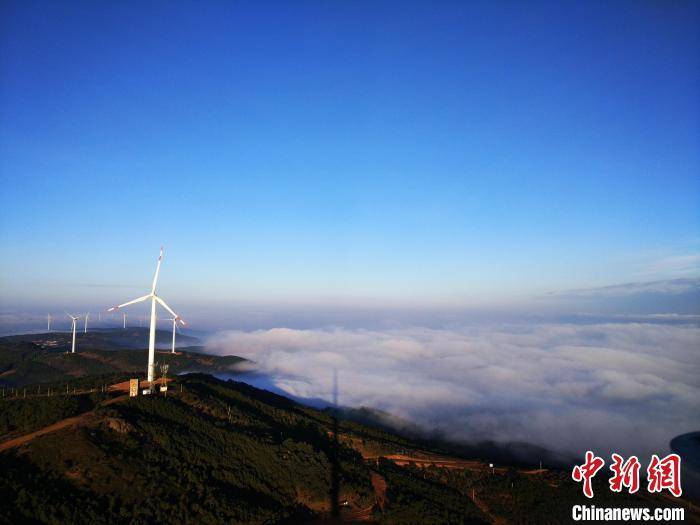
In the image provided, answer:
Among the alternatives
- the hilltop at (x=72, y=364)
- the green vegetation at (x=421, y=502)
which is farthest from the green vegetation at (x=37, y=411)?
the hilltop at (x=72, y=364)

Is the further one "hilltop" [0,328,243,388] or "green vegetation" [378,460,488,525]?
"hilltop" [0,328,243,388]

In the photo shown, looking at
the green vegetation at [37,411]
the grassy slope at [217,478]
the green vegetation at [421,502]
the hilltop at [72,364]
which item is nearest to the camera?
the grassy slope at [217,478]

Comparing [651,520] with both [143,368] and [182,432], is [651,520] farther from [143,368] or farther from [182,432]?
[143,368]

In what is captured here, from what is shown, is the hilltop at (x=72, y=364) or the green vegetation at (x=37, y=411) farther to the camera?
the hilltop at (x=72, y=364)

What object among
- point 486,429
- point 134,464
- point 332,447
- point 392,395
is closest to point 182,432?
point 134,464

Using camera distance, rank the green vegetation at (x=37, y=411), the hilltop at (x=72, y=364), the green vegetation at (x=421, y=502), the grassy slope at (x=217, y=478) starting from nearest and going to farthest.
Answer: the grassy slope at (x=217, y=478) < the green vegetation at (x=421, y=502) < the green vegetation at (x=37, y=411) < the hilltop at (x=72, y=364)

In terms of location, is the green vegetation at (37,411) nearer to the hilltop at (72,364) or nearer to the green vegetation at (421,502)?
the green vegetation at (421,502)

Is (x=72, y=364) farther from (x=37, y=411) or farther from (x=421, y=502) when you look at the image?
(x=421, y=502)

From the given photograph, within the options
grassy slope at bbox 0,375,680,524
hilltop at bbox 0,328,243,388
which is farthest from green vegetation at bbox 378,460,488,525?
hilltop at bbox 0,328,243,388

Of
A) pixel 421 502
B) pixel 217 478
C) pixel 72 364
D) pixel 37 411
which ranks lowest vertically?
pixel 421 502

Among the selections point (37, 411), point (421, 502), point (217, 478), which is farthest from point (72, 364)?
point (421, 502)

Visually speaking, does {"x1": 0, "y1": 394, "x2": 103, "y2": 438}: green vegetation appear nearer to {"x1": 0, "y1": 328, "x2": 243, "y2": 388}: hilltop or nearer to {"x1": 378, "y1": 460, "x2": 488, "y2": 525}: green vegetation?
{"x1": 378, "y1": 460, "x2": 488, "y2": 525}: green vegetation
